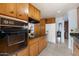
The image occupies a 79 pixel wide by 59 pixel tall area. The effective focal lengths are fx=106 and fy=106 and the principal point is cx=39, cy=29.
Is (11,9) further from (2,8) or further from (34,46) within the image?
(34,46)

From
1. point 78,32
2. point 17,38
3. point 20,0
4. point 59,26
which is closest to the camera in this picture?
point 17,38

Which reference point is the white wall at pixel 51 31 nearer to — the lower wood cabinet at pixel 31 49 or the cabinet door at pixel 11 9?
the lower wood cabinet at pixel 31 49

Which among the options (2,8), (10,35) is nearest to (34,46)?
(10,35)

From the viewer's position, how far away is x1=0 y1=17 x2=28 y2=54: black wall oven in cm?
157

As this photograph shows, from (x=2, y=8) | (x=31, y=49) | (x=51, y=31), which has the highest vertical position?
(x=2, y=8)

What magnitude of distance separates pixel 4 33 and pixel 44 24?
18.4 ft

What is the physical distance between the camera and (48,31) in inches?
279

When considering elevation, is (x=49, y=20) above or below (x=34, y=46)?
above

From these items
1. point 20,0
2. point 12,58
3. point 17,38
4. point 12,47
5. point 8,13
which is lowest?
point 12,58

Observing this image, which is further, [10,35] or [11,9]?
[11,9]

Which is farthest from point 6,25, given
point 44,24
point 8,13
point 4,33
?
point 44,24

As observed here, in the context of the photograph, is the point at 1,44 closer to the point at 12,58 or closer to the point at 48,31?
the point at 12,58

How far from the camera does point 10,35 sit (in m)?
1.71

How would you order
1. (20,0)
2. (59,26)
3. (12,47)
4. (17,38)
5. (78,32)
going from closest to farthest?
(12,47)
(17,38)
(20,0)
(78,32)
(59,26)
